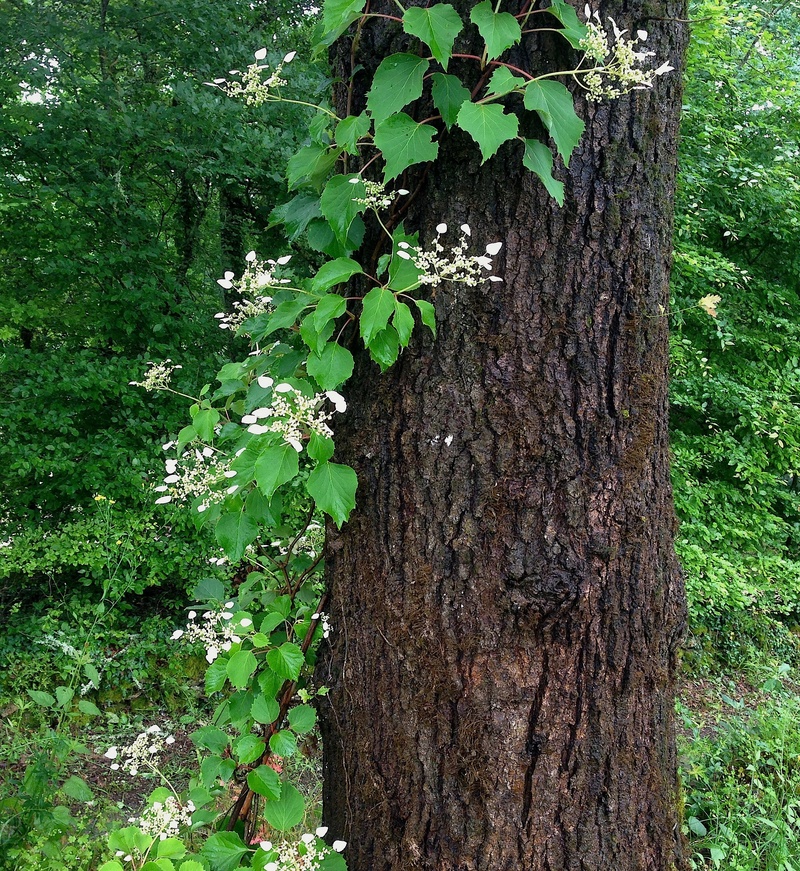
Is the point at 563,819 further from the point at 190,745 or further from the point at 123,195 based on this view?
the point at 123,195

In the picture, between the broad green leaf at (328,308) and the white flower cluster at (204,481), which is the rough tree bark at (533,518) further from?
the white flower cluster at (204,481)

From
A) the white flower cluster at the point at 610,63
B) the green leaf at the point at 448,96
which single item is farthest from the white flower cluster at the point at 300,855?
the white flower cluster at the point at 610,63

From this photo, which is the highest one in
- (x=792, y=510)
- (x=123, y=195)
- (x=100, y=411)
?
(x=123, y=195)

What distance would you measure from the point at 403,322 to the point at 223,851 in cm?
111

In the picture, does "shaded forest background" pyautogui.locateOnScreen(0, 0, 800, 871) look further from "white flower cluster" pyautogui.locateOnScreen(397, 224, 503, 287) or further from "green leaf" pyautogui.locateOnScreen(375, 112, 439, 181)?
"green leaf" pyautogui.locateOnScreen(375, 112, 439, 181)

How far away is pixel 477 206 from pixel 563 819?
3.73 feet

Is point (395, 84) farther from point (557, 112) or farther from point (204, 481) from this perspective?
point (204, 481)

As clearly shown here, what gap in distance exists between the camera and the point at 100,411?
428 centimetres

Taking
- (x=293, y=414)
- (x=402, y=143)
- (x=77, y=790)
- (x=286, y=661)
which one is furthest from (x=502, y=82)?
(x=77, y=790)

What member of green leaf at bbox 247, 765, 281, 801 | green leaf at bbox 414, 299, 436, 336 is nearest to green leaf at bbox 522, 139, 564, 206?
green leaf at bbox 414, 299, 436, 336

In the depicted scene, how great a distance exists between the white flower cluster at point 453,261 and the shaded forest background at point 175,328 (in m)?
2.67

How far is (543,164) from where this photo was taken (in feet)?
3.87

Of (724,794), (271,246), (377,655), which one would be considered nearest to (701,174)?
(271,246)

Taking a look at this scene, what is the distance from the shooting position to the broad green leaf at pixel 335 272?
1292 millimetres
